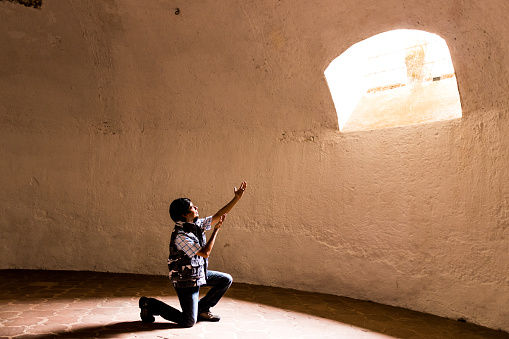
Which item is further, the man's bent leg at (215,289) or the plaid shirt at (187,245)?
the man's bent leg at (215,289)

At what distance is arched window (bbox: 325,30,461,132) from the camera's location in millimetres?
6018

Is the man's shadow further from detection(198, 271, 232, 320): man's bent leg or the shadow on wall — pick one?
the shadow on wall

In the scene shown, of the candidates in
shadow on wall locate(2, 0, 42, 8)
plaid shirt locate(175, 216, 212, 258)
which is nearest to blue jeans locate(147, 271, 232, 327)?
plaid shirt locate(175, 216, 212, 258)

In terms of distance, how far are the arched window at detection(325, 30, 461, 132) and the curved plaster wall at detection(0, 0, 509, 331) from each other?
1.30 ft

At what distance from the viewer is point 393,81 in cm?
665

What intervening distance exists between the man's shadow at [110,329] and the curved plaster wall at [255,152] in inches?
104

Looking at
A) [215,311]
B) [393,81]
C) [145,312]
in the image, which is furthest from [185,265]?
[393,81]

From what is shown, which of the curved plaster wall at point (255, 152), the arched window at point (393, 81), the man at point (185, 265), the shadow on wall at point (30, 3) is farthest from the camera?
the shadow on wall at point (30, 3)

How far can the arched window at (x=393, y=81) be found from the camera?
6018mm

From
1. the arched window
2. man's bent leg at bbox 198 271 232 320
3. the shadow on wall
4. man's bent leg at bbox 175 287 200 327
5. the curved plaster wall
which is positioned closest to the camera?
man's bent leg at bbox 175 287 200 327

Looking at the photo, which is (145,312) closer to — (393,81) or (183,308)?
(183,308)

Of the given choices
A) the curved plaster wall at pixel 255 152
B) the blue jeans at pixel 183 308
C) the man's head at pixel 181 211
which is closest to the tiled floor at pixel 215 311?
the blue jeans at pixel 183 308

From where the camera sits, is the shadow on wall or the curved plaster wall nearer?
the curved plaster wall

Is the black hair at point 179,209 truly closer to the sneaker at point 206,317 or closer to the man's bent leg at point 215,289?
the man's bent leg at point 215,289
